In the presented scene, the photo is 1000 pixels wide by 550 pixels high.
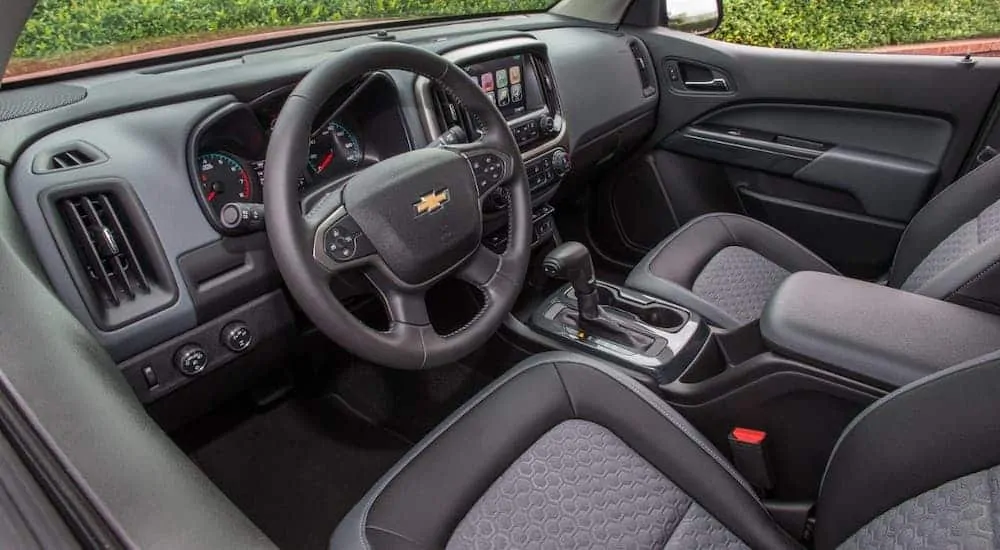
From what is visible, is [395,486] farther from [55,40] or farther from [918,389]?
[55,40]

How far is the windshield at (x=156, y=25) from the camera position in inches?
54.2

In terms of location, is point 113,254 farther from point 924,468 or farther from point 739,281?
point 739,281

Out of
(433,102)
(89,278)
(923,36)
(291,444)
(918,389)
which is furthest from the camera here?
(923,36)

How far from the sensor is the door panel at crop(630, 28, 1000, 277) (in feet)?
6.69

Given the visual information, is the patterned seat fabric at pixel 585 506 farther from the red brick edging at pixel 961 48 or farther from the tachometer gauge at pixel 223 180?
the red brick edging at pixel 961 48

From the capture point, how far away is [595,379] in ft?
4.33

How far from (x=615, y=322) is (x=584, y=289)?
0.38 ft

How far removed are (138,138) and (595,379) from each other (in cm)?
83

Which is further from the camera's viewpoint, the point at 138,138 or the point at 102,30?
the point at 102,30

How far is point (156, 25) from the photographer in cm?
156

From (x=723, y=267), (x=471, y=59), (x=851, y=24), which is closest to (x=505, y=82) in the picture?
(x=471, y=59)

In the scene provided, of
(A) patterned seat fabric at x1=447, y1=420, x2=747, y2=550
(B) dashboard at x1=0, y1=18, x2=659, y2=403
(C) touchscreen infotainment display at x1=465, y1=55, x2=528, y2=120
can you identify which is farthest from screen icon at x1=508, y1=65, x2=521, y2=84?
(A) patterned seat fabric at x1=447, y1=420, x2=747, y2=550

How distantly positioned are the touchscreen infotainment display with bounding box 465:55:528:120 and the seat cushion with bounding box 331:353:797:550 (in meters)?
0.80

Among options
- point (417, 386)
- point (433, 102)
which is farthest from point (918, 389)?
point (417, 386)
